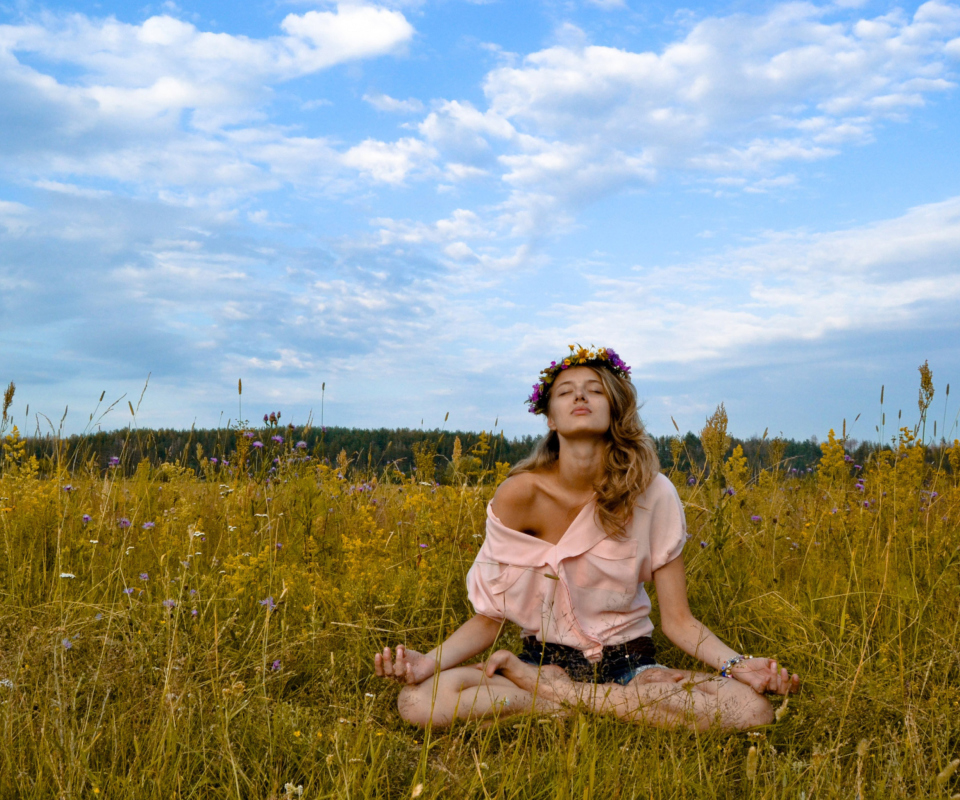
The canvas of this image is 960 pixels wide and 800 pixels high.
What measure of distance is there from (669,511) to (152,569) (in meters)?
2.97

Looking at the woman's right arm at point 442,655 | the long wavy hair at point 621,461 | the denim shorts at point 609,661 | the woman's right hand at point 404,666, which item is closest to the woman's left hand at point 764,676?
the denim shorts at point 609,661

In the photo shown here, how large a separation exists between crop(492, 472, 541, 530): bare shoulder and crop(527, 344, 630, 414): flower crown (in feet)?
1.30

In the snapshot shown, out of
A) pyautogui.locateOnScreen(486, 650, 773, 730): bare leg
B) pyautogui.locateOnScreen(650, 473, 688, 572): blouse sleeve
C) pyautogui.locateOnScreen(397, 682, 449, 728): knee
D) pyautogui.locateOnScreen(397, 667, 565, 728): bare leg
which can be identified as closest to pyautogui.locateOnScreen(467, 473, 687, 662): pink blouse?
pyautogui.locateOnScreen(650, 473, 688, 572): blouse sleeve

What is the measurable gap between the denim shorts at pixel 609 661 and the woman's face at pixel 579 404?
3.18 feet

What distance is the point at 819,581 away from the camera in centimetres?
400

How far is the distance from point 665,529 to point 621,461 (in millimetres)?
366

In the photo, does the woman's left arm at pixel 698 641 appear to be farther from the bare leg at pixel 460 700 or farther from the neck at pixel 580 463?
the bare leg at pixel 460 700

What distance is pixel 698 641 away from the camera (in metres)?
3.07

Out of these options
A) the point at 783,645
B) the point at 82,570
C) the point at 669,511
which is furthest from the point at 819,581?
the point at 82,570

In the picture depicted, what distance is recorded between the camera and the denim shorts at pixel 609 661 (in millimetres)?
3146

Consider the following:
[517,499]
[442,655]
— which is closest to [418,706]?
[442,655]

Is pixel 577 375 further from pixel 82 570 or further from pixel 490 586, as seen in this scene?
pixel 82 570

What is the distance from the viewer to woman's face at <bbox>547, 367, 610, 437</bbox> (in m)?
3.25

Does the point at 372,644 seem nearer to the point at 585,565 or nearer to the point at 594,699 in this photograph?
the point at 585,565
